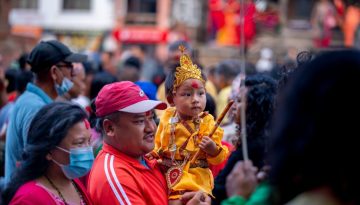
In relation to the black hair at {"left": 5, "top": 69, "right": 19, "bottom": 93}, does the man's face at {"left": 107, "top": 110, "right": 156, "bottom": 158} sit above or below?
above

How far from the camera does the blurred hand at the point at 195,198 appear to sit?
4332mm

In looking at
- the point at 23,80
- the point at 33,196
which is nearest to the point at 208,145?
the point at 33,196

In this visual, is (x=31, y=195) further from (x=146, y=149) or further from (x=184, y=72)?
(x=184, y=72)

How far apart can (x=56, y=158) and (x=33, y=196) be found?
1.00 ft

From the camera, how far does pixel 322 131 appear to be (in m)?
2.48

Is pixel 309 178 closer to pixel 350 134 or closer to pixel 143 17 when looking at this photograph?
pixel 350 134

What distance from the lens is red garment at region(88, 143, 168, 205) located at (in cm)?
421

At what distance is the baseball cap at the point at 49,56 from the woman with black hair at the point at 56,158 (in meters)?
1.69

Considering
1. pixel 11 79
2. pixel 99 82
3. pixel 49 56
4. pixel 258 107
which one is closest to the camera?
pixel 258 107

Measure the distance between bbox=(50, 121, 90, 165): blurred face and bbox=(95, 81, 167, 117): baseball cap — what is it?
13 centimetres

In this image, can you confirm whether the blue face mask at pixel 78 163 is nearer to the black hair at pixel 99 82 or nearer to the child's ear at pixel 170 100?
the child's ear at pixel 170 100

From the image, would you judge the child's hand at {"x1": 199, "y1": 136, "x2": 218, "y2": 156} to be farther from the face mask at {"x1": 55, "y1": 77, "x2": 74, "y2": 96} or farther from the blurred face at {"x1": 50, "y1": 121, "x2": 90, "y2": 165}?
the face mask at {"x1": 55, "y1": 77, "x2": 74, "y2": 96}

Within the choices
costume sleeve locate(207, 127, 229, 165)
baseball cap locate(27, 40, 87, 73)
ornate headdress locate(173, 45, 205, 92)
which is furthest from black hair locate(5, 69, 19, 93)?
costume sleeve locate(207, 127, 229, 165)

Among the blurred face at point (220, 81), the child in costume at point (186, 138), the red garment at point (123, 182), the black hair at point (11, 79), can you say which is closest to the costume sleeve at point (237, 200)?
the red garment at point (123, 182)
